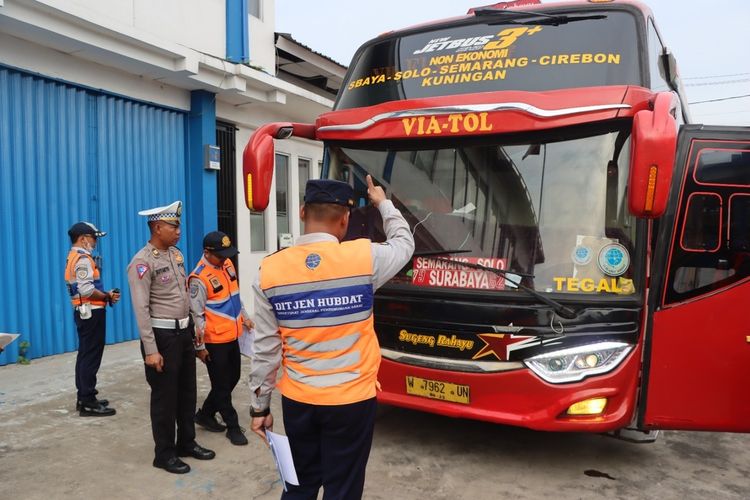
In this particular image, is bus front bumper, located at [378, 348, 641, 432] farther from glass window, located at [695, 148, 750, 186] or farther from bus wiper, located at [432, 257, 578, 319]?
glass window, located at [695, 148, 750, 186]

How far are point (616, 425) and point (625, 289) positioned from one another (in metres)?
0.82

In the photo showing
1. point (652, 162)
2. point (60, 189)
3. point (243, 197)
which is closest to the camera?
point (652, 162)

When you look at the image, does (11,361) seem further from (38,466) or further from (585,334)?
(585,334)

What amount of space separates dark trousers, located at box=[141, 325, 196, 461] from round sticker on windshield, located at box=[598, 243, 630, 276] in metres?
2.74

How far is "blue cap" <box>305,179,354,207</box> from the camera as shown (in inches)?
93.5

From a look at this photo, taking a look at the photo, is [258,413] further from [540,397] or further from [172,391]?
[540,397]

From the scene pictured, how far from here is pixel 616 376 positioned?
3.34m

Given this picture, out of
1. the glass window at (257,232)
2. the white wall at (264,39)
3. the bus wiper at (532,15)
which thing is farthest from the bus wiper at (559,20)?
the glass window at (257,232)

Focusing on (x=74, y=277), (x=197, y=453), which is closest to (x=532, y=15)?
(x=197, y=453)

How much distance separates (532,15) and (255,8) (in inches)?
271

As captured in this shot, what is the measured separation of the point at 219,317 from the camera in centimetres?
424

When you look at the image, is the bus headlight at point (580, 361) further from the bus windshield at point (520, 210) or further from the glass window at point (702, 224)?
the glass window at point (702, 224)

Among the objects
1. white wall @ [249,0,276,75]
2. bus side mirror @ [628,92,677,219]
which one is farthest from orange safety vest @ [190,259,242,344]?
white wall @ [249,0,276,75]

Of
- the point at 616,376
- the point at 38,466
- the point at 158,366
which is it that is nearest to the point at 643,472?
the point at 616,376
